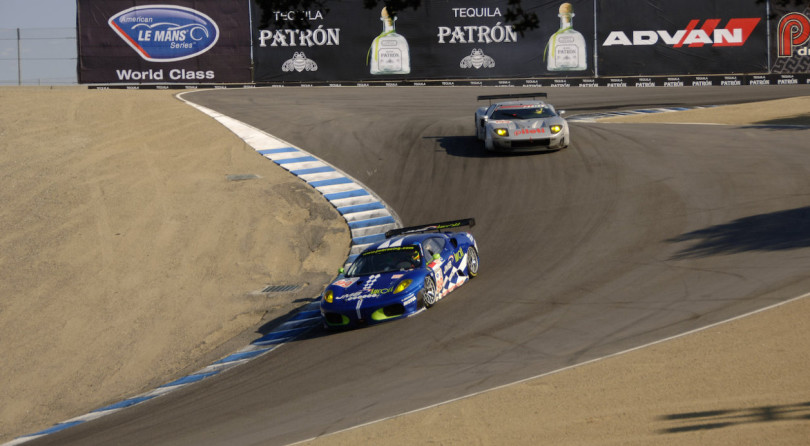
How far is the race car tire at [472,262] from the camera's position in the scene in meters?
14.3

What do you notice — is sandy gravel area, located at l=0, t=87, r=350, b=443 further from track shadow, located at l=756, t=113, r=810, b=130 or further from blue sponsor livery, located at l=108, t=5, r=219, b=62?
track shadow, located at l=756, t=113, r=810, b=130

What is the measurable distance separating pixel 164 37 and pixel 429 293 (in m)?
26.5

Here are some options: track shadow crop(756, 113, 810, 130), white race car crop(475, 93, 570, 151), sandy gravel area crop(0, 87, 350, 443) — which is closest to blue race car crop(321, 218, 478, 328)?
sandy gravel area crop(0, 87, 350, 443)

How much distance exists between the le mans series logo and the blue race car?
23258mm

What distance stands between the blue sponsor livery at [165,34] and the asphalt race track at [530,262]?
10.3 meters

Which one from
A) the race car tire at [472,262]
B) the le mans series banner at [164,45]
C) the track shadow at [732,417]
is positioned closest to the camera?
the track shadow at [732,417]

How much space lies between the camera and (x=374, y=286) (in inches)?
506

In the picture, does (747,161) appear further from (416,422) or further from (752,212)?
(416,422)

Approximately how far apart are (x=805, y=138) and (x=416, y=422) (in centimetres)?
1788

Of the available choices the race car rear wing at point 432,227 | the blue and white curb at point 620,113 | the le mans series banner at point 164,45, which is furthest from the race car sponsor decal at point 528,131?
the le mans series banner at point 164,45

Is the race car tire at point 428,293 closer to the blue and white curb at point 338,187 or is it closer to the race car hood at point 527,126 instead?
the blue and white curb at point 338,187

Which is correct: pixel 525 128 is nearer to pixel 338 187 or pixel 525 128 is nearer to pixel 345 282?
pixel 338 187

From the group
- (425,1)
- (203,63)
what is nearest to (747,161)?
(425,1)

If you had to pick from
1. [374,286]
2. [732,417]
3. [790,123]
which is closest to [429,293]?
[374,286]
